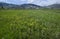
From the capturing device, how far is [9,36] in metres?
4.49

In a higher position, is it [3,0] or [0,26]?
[3,0]

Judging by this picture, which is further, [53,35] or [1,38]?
[53,35]

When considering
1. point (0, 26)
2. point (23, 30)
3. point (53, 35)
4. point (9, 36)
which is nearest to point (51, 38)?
point (53, 35)

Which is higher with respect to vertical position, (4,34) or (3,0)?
(3,0)

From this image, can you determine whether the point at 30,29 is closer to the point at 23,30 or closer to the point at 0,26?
the point at 23,30

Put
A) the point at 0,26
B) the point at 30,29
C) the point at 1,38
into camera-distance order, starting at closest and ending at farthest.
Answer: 1. the point at 1,38
2. the point at 0,26
3. the point at 30,29

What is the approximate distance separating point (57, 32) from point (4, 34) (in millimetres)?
2336

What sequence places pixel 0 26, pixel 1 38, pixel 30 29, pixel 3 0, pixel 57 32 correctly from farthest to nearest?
pixel 3 0, pixel 57 32, pixel 30 29, pixel 0 26, pixel 1 38

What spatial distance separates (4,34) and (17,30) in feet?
2.07

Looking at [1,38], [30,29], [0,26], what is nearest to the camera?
[1,38]

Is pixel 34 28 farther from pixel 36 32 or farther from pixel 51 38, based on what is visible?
pixel 51 38

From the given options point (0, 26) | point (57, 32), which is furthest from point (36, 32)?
point (0, 26)

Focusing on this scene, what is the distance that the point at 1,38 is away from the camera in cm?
432

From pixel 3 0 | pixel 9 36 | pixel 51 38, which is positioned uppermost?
pixel 3 0
